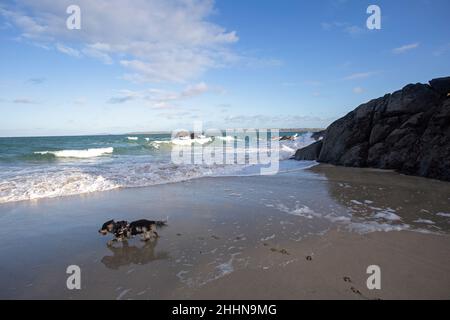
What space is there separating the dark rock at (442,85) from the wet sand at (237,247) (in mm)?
8691

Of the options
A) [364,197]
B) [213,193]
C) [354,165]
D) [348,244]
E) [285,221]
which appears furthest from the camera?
[354,165]

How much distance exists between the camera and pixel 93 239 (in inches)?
214

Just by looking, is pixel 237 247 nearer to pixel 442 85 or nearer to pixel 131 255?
pixel 131 255

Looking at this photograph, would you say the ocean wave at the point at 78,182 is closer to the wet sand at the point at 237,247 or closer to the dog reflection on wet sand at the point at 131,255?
the wet sand at the point at 237,247

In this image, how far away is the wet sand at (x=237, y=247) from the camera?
12.0 feet

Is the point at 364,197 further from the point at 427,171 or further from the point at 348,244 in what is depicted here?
the point at 427,171

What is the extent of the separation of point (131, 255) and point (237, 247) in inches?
71.6

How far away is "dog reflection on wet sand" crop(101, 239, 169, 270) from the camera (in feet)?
14.5

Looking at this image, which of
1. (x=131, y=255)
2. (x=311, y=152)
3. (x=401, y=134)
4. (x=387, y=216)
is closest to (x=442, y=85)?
(x=401, y=134)

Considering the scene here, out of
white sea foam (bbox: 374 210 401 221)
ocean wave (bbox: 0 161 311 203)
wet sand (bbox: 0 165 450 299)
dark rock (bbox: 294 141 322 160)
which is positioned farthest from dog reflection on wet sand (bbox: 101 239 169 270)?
dark rock (bbox: 294 141 322 160)

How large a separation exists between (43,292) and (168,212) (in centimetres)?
375

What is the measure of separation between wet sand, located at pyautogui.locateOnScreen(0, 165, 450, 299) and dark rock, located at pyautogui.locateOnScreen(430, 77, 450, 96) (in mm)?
8691

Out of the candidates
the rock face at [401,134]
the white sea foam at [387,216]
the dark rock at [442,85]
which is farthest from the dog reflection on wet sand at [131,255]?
the dark rock at [442,85]
